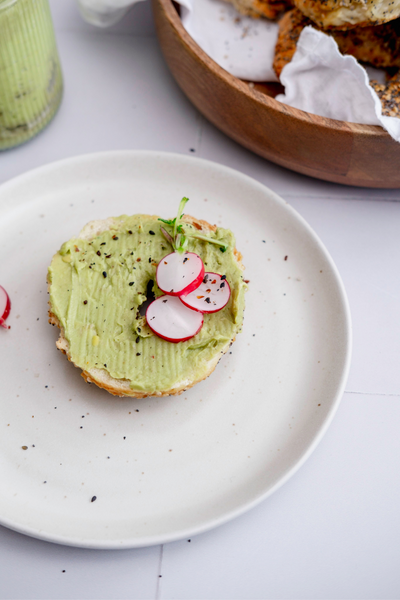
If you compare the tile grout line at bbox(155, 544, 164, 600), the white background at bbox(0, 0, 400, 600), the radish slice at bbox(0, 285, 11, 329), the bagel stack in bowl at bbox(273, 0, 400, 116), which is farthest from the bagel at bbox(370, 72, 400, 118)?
the tile grout line at bbox(155, 544, 164, 600)

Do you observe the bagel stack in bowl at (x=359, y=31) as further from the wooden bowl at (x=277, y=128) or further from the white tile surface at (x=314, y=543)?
the white tile surface at (x=314, y=543)

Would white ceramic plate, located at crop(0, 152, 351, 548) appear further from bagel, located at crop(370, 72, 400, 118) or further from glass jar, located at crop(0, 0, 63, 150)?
bagel, located at crop(370, 72, 400, 118)

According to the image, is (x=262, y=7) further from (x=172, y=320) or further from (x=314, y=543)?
(x=314, y=543)

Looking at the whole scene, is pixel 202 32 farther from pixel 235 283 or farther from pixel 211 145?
pixel 235 283

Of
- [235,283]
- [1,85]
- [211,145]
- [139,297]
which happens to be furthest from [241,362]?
[1,85]

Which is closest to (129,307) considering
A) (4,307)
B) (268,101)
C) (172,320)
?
(172,320)

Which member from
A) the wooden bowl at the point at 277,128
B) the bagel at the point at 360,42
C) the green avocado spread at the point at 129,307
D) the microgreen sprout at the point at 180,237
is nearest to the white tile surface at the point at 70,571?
the green avocado spread at the point at 129,307
